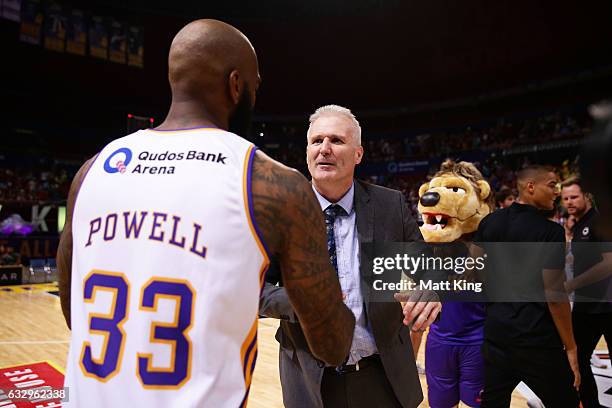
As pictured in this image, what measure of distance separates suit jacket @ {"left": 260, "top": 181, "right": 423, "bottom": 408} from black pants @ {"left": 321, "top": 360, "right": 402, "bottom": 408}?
0.18ft

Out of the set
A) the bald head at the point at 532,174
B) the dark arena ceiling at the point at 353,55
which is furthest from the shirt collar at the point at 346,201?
the dark arena ceiling at the point at 353,55

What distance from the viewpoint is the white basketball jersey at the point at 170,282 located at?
106 centimetres

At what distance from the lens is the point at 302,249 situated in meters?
1.17

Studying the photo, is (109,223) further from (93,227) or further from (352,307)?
(352,307)

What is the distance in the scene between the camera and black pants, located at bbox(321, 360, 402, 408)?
1.80 metres

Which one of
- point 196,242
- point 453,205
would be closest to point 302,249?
point 196,242

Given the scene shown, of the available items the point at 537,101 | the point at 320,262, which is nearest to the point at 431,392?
the point at 320,262

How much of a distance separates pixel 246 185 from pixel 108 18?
59.2 feet

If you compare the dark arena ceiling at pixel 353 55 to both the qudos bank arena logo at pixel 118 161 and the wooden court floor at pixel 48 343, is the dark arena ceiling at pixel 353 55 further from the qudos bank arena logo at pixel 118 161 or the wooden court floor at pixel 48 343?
the qudos bank arena logo at pixel 118 161

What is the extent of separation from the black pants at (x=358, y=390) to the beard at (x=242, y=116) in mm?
999

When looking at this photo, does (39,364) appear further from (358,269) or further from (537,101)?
(537,101)

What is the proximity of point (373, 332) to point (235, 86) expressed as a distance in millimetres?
1050

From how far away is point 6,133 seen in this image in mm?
17281

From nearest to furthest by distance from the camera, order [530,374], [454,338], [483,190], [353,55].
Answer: [530,374], [454,338], [483,190], [353,55]
